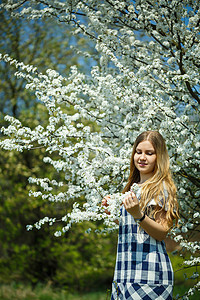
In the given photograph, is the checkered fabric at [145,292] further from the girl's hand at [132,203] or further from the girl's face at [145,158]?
the girl's face at [145,158]

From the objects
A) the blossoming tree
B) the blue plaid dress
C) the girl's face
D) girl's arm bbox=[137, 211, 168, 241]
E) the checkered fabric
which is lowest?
the checkered fabric

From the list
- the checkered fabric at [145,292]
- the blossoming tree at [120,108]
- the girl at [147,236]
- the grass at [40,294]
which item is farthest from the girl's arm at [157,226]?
the grass at [40,294]

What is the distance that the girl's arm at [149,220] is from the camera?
5.16 ft

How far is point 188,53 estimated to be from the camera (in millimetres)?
3000

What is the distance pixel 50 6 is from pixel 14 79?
7.80ft

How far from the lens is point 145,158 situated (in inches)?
75.9

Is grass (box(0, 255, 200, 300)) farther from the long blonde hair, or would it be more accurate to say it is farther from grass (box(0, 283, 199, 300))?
the long blonde hair

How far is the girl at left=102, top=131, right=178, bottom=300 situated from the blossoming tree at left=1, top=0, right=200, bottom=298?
0.38m

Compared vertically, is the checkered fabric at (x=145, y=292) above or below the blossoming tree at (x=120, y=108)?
below

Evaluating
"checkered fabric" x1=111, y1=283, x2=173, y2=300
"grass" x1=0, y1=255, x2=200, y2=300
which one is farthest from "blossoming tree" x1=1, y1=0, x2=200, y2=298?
"grass" x1=0, y1=255, x2=200, y2=300

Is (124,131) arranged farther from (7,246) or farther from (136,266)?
(7,246)

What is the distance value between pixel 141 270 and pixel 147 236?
0.17 metres

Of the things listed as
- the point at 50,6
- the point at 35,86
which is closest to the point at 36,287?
the point at 35,86

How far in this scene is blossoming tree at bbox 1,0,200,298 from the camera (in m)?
2.65
